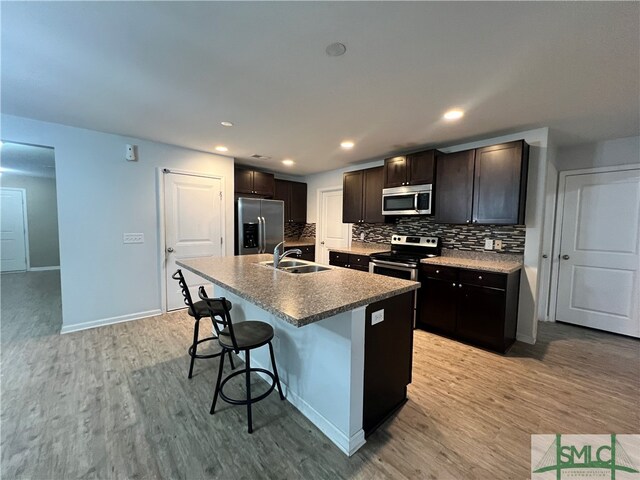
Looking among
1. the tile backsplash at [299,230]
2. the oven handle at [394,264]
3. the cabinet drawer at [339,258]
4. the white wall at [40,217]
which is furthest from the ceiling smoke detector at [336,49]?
the white wall at [40,217]

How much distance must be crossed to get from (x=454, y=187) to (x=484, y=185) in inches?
12.3

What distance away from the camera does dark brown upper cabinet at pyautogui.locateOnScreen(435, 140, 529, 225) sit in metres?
2.73

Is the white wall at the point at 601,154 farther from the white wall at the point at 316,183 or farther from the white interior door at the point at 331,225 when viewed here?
the white interior door at the point at 331,225

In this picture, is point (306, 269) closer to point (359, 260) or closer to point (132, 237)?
point (359, 260)

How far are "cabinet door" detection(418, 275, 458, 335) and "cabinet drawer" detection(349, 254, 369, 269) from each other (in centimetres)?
88

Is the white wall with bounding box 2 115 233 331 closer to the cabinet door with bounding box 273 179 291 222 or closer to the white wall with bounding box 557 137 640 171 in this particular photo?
the cabinet door with bounding box 273 179 291 222

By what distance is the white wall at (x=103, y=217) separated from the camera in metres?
3.00

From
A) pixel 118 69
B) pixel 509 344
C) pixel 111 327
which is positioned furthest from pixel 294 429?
pixel 111 327

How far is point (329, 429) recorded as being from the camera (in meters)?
1.62

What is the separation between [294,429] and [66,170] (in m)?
3.64

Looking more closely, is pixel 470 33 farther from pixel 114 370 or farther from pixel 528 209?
pixel 114 370

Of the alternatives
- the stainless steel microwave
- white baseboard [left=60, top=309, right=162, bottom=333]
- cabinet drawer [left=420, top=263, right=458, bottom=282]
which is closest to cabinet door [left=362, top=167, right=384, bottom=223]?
the stainless steel microwave

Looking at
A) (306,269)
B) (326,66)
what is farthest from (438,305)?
(326,66)

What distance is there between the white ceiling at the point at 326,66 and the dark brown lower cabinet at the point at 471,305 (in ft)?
5.17
